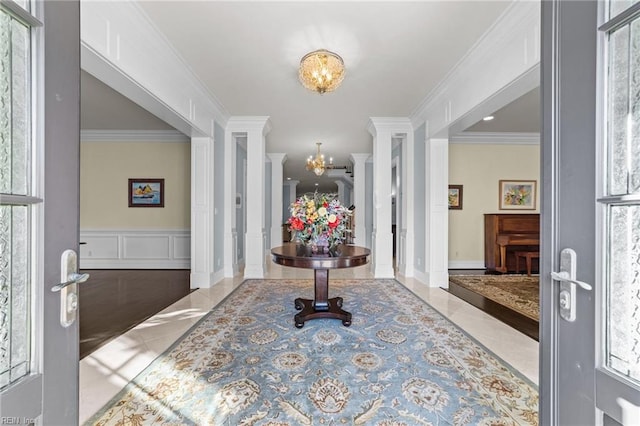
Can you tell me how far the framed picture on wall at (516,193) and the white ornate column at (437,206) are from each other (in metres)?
2.55

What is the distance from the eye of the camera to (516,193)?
604 cm

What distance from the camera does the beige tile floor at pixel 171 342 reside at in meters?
1.79

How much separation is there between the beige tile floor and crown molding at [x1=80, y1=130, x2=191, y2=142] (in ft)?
11.2

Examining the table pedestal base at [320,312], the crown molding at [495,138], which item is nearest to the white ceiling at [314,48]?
the crown molding at [495,138]

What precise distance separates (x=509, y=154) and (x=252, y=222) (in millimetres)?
5511

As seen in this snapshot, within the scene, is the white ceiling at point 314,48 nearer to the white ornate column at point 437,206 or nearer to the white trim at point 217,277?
the white ornate column at point 437,206

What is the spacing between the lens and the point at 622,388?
60 cm

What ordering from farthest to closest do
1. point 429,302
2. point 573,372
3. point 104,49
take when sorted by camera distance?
point 429,302 → point 104,49 → point 573,372

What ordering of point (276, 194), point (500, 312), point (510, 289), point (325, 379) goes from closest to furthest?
1. point (325, 379)
2. point (500, 312)
3. point (510, 289)
4. point (276, 194)

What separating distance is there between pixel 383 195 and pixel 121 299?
4.20m

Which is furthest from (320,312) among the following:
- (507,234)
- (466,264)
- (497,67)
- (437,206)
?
(507,234)

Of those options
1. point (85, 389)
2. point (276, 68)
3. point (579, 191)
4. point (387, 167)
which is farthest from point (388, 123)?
point (85, 389)

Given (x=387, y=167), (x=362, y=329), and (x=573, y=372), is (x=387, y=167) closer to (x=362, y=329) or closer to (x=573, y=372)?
(x=362, y=329)

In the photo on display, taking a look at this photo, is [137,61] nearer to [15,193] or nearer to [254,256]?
[15,193]
